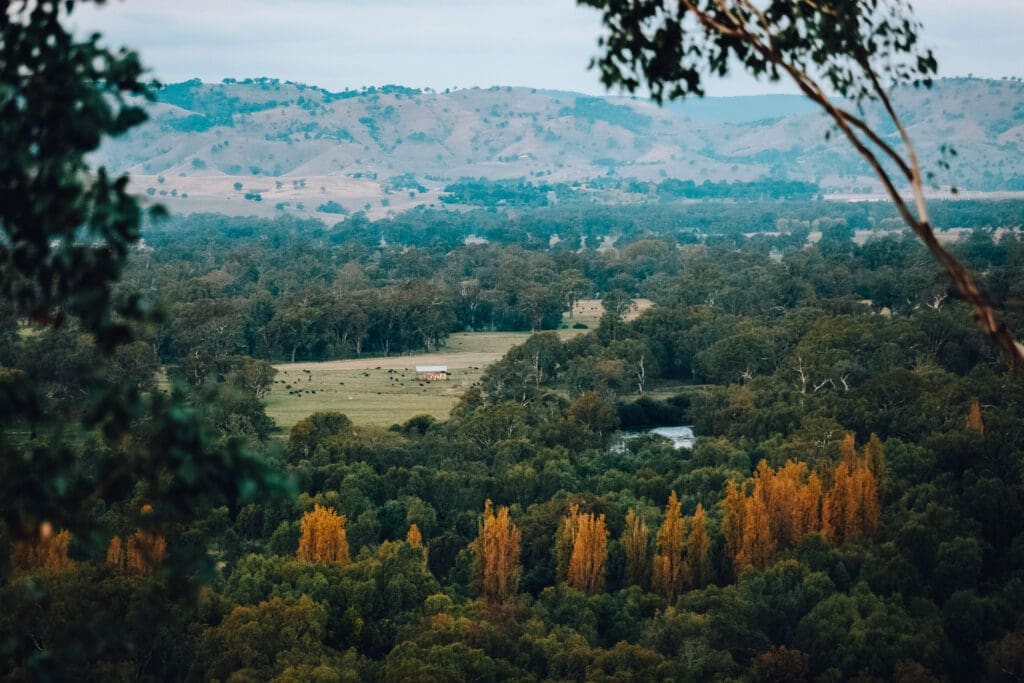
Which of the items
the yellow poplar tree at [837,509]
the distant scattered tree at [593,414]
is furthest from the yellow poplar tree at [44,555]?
the distant scattered tree at [593,414]

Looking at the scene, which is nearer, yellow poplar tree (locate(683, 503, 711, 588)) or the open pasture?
yellow poplar tree (locate(683, 503, 711, 588))

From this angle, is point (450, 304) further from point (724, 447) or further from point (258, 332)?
point (724, 447)

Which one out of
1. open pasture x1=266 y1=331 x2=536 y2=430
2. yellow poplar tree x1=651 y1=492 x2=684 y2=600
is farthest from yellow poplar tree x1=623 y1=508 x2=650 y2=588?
open pasture x1=266 y1=331 x2=536 y2=430

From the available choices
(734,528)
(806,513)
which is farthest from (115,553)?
(806,513)

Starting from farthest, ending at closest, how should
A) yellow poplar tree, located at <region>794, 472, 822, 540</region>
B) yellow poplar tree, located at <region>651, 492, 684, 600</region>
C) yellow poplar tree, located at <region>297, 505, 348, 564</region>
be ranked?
yellow poplar tree, located at <region>794, 472, 822, 540</region> < yellow poplar tree, located at <region>297, 505, 348, 564</region> < yellow poplar tree, located at <region>651, 492, 684, 600</region>

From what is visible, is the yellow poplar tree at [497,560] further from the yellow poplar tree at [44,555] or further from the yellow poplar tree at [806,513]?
the yellow poplar tree at [44,555]

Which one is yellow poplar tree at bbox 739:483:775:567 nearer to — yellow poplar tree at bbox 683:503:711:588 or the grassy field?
yellow poplar tree at bbox 683:503:711:588

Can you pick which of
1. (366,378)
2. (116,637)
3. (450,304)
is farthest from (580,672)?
(450,304)
